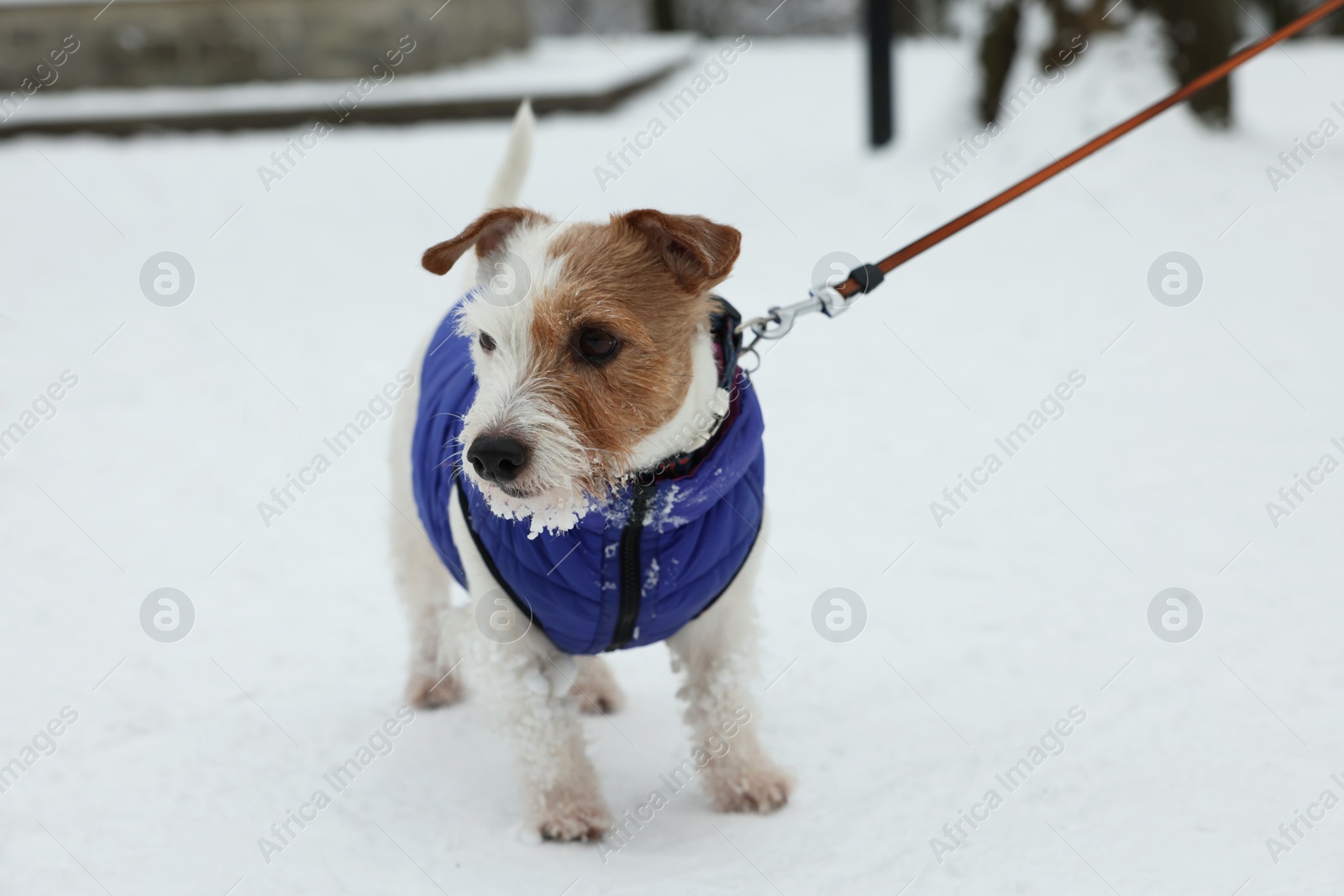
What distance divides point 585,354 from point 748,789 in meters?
1.50

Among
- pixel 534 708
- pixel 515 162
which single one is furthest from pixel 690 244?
pixel 534 708

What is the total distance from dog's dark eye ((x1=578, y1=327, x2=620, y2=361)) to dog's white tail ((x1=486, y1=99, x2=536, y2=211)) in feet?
3.93

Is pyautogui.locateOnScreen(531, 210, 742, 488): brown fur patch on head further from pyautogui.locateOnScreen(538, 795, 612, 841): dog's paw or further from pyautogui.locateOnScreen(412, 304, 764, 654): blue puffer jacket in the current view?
pyautogui.locateOnScreen(538, 795, 612, 841): dog's paw

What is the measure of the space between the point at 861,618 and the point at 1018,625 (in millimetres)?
594

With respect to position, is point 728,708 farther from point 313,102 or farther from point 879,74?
point 313,102

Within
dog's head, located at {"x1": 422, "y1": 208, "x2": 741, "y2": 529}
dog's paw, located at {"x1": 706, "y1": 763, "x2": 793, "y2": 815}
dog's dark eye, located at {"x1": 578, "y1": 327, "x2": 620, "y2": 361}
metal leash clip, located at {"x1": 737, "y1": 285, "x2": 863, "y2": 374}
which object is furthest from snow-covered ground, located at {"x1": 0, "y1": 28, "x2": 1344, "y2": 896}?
dog's dark eye, located at {"x1": 578, "y1": 327, "x2": 620, "y2": 361}

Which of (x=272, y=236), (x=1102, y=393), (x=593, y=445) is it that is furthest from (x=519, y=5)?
(x=593, y=445)

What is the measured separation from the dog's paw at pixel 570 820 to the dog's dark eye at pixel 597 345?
1.36 m

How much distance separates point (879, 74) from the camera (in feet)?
32.4

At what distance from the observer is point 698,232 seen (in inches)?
108

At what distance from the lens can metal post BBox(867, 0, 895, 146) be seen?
947 cm

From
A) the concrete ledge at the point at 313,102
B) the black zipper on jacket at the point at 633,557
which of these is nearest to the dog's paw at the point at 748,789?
the black zipper on jacket at the point at 633,557

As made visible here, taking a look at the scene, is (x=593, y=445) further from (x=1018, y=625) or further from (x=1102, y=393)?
(x=1102, y=393)

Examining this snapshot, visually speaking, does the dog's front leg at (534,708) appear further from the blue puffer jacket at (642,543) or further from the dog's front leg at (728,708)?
the dog's front leg at (728,708)
